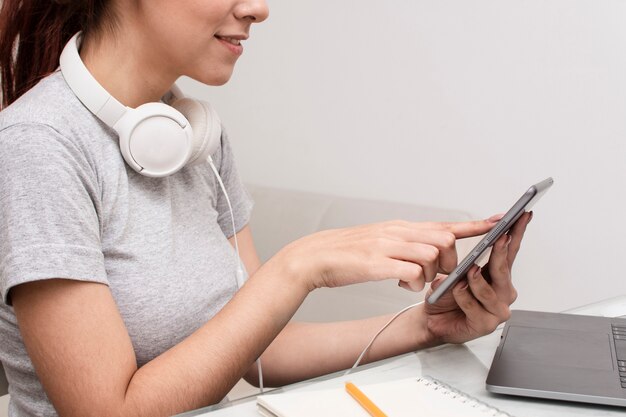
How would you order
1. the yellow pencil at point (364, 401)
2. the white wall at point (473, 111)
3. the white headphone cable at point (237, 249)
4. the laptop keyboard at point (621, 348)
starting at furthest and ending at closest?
the white wall at point (473, 111) → the white headphone cable at point (237, 249) → the laptop keyboard at point (621, 348) → the yellow pencil at point (364, 401)

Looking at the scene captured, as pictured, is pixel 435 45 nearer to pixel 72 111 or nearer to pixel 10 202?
pixel 72 111

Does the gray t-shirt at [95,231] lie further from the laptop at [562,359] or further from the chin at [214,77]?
the laptop at [562,359]

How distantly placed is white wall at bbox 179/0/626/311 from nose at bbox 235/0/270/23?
863mm

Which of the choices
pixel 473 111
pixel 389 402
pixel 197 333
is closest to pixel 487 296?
pixel 389 402

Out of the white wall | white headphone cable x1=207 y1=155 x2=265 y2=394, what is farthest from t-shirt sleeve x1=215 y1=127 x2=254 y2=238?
the white wall

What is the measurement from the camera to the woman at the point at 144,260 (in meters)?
0.84

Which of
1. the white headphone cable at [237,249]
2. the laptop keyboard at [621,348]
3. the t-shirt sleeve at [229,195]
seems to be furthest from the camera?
the t-shirt sleeve at [229,195]

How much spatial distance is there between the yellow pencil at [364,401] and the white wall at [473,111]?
1.10 m

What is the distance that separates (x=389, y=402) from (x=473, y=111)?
118cm

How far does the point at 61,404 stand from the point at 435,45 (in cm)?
126

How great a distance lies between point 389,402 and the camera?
732mm

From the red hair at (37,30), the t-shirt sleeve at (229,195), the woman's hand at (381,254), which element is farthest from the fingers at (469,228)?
the red hair at (37,30)

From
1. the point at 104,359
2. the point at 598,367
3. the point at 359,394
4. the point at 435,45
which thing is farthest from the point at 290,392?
the point at 435,45

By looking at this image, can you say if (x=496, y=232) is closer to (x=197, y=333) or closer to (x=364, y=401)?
(x=364, y=401)
